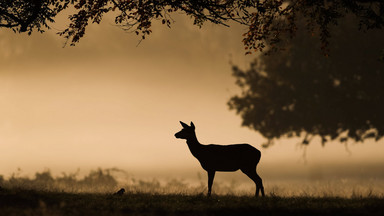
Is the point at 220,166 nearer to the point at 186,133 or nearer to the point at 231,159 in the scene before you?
the point at 231,159

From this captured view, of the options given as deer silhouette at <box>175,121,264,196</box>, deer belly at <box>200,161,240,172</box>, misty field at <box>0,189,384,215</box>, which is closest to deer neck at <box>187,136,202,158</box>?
deer silhouette at <box>175,121,264,196</box>

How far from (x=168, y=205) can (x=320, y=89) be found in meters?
22.7

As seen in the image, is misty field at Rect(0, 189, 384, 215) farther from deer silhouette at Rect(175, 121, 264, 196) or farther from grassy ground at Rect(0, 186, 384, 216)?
deer silhouette at Rect(175, 121, 264, 196)

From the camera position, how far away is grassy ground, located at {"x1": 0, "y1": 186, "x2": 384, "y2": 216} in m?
13.0

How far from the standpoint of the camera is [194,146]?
55.4 ft

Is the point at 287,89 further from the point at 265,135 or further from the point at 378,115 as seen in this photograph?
the point at 378,115

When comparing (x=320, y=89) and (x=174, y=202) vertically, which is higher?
(x=320, y=89)

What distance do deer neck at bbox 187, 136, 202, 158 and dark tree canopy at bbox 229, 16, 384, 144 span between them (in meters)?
19.6

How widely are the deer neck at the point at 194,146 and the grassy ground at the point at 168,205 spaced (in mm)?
1501

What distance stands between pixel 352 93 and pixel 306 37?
5.05 m

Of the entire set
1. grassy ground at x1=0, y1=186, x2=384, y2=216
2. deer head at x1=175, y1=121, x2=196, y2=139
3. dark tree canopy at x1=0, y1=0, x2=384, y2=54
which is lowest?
grassy ground at x1=0, y1=186, x2=384, y2=216

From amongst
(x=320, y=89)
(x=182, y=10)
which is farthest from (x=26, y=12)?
(x=320, y=89)

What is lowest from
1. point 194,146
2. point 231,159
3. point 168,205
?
point 168,205

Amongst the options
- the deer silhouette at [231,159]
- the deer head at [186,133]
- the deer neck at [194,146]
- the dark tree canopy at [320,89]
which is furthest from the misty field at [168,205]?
the dark tree canopy at [320,89]
